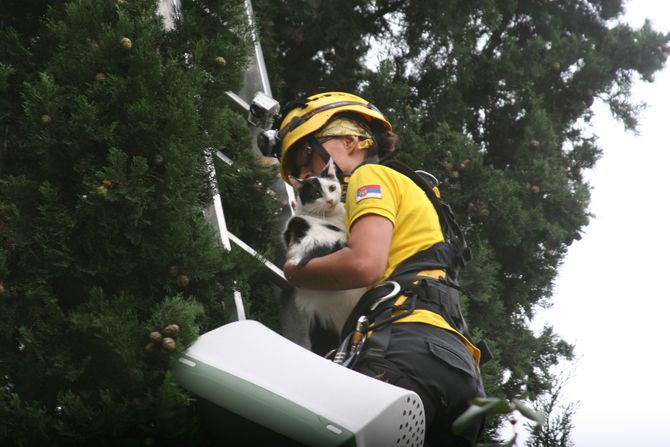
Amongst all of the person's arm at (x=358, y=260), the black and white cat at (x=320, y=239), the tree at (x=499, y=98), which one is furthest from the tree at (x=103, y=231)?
the tree at (x=499, y=98)

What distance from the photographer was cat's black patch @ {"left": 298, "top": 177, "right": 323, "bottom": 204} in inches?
190

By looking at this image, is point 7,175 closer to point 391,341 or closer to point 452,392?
point 391,341

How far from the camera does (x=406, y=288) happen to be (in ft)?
14.5

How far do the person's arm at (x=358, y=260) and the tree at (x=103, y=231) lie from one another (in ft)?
1.57

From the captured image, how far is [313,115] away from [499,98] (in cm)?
387

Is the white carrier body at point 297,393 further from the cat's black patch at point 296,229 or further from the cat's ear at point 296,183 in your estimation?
the cat's ear at point 296,183

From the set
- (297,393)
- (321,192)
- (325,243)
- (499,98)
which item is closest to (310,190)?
(321,192)

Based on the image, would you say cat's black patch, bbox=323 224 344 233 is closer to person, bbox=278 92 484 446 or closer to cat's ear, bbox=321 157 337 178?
person, bbox=278 92 484 446

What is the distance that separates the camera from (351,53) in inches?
322

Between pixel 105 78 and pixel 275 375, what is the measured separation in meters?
1.55

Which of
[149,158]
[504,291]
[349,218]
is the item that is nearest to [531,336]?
[504,291]

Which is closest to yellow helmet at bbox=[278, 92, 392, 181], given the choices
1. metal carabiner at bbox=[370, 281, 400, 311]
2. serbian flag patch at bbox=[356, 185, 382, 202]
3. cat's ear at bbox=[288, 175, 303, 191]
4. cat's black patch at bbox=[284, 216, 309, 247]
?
cat's ear at bbox=[288, 175, 303, 191]

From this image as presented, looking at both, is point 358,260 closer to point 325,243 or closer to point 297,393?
point 325,243

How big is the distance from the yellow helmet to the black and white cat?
25 cm
